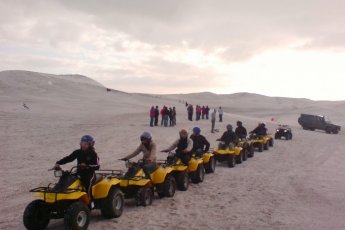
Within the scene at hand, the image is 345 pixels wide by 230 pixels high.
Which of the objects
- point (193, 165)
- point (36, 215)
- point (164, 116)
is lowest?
point (36, 215)

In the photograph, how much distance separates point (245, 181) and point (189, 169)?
2119mm

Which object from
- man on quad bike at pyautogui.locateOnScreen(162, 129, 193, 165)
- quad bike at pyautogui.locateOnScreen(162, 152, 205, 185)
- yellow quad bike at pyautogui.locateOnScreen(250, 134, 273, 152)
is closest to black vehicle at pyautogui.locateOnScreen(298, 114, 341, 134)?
yellow quad bike at pyautogui.locateOnScreen(250, 134, 273, 152)

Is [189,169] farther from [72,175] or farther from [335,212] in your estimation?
[72,175]

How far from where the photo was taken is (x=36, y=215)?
26.3 ft

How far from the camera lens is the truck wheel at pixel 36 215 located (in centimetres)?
792

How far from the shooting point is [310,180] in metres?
14.5

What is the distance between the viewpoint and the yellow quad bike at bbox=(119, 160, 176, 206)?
9953mm

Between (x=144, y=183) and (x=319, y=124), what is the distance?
35557 mm

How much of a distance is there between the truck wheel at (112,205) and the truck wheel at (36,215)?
1175 millimetres

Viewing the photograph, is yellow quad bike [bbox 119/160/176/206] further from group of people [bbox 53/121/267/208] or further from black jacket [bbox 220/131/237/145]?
black jacket [bbox 220/131/237/145]

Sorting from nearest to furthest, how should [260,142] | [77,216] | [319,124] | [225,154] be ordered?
[77,216] → [225,154] → [260,142] → [319,124]

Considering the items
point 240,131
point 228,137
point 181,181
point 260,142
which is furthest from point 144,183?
point 260,142

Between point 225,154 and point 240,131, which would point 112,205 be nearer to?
point 225,154

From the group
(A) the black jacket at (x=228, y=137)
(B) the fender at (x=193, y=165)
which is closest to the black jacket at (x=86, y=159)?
(B) the fender at (x=193, y=165)
